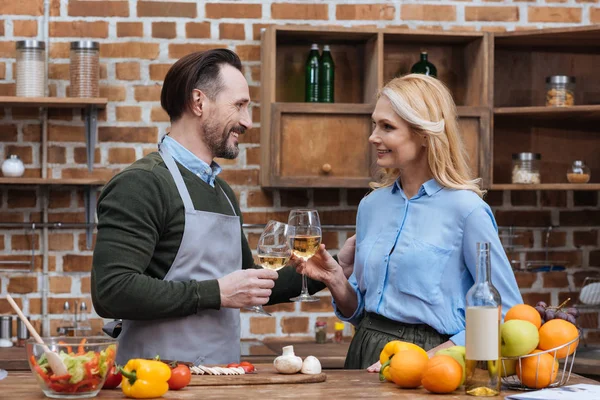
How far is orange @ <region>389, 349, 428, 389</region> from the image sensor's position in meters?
1.77

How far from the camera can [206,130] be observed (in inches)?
99.4

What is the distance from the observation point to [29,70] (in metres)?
3.40

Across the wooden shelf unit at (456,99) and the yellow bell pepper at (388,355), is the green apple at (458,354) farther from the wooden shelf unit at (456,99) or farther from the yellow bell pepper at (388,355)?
the wooden shelf unit at (456,99)

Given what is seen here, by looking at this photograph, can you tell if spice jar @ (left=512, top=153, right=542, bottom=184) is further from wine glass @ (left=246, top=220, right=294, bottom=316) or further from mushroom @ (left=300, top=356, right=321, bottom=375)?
mushroom @ (left=300, top=356, right=321, bottom=375)

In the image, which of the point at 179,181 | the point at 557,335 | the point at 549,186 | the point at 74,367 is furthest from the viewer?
the point at 549,186

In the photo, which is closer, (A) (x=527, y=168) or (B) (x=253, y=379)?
(B) (x=253, y=379)

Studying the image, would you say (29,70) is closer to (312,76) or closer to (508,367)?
(312,76)

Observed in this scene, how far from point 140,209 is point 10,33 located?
1.67 metres

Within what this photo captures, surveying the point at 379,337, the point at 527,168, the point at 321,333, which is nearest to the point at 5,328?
the point at 321,333

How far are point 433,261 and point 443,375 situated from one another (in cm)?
57

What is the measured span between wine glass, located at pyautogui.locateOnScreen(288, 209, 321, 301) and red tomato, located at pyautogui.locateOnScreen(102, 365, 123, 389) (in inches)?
21.1

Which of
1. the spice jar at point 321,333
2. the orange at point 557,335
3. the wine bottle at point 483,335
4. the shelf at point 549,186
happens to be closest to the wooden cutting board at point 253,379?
the wine bottle at point 483,335

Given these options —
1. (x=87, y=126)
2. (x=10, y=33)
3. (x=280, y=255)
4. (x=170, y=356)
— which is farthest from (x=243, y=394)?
(x=10, y=33)

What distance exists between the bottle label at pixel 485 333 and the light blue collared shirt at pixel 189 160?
1013 millimetres
